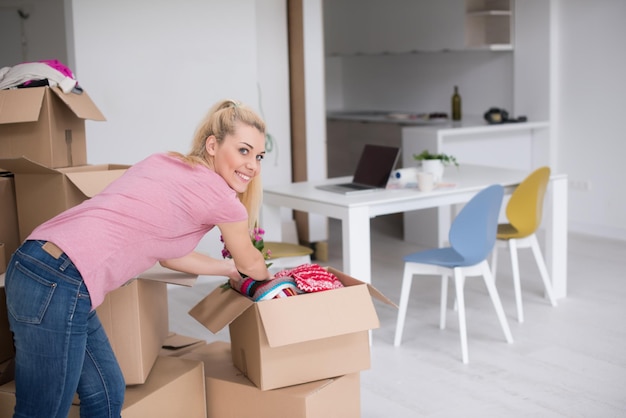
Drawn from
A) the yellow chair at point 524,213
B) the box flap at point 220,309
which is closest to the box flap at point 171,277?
the box flap at point 220,309

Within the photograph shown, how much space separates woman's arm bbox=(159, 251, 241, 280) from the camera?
2.49 meters

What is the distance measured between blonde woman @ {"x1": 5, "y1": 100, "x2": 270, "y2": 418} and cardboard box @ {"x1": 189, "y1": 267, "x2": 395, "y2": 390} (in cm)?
25

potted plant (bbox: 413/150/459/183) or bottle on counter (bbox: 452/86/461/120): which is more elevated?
bottle on counter (bbox: 452/86/461/120)

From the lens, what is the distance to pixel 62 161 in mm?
3051

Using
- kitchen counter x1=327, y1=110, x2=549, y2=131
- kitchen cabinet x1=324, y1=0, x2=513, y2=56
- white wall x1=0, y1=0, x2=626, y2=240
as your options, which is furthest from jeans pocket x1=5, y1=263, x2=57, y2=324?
kitchen cabinet x1=324, y1=0, x2=513, y2=56

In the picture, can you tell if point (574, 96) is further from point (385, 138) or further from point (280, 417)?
point (280, 417)

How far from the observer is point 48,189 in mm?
2881

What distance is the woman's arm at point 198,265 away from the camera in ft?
8.18

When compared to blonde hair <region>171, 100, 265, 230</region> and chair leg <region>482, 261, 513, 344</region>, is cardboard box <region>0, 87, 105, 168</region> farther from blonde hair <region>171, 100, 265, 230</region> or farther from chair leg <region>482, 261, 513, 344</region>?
chair leg <region>482, 261, 513, 344</region>

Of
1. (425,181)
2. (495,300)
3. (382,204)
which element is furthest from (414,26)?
(495,300)

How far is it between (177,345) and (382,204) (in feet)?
4.17

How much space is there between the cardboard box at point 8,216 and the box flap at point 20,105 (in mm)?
240

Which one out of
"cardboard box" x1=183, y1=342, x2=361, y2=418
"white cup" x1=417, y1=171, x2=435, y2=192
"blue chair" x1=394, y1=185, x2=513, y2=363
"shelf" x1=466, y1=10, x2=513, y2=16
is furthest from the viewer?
"shelf" x1=466, y1=10, x2=513, y2=16

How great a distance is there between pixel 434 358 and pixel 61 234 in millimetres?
2166
